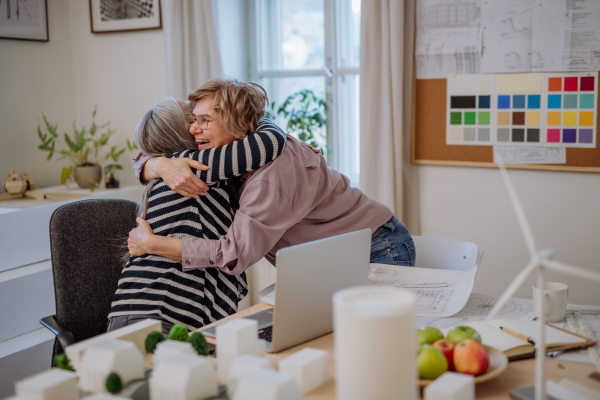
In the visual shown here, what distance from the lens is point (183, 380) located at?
875 mm

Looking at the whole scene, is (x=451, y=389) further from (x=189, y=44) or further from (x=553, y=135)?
(x=189, y=44)

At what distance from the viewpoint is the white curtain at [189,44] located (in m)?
3.26

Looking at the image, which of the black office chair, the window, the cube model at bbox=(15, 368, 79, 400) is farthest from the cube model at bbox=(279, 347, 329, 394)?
the window

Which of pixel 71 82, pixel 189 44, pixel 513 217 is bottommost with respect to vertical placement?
pixel 513 217

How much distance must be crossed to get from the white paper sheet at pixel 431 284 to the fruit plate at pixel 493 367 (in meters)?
0.32

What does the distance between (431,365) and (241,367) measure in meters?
0.33

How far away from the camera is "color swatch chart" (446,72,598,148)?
8.25 feet

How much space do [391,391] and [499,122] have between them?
7.24 feet

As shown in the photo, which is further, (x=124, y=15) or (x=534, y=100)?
(x=124, y=15)

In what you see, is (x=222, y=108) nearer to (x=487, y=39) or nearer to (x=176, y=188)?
(x=176, y=188)

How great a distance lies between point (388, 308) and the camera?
2.45 feet

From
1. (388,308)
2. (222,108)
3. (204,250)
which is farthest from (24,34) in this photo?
(388,308)

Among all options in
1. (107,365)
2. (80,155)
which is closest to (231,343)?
(107,365)

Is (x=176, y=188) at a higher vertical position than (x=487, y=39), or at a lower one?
lower
